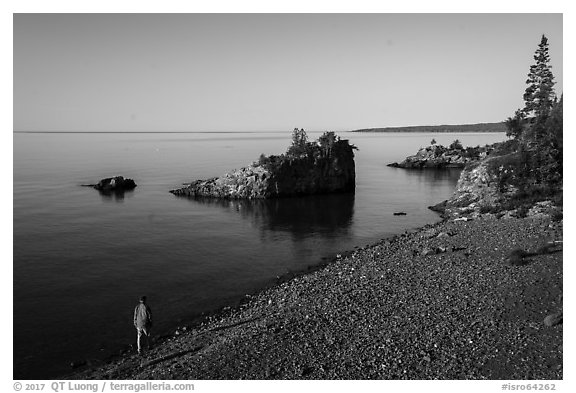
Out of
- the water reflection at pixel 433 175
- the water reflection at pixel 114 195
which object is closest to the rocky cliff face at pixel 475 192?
the water reflection at pixel 433 175

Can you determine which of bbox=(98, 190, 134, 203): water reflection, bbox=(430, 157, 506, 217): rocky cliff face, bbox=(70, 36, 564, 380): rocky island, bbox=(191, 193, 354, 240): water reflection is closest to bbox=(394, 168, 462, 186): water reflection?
bbox=(191, 193, 354, 240): water reflection

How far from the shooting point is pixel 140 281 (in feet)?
107

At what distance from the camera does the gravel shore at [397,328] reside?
16.4m

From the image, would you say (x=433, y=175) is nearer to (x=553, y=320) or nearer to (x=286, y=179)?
(x=286, y=179)

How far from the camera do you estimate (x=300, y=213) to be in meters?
64.5

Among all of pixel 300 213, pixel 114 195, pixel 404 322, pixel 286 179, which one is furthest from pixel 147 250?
pixel 286 179

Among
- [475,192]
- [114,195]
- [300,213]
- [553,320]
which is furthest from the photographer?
[114,195]

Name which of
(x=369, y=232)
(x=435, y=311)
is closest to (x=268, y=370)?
(x=435, y=311)

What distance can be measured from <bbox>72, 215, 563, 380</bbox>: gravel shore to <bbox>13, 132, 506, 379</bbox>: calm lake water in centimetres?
374

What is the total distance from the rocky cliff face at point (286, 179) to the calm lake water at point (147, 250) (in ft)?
15.5

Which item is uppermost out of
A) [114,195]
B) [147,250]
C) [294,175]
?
[294,175]

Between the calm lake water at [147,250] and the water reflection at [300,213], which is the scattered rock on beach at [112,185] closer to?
the calm lake water at [147,250]

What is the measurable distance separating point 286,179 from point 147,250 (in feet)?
138

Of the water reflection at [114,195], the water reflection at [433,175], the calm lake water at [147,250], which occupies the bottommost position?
the calm lake water at [147,250]
